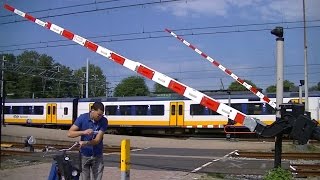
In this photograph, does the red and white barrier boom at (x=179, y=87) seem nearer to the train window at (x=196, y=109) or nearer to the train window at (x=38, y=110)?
the train window at (x=196, y=109)

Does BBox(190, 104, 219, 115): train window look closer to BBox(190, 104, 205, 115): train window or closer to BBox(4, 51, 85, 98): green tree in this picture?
BBox(190, 104, 205, 115): train window

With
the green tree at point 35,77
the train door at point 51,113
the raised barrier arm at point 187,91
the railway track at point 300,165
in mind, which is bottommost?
the railway track at point 300,165

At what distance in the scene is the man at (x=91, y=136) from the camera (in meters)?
6.79

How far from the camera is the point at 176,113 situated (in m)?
34.8

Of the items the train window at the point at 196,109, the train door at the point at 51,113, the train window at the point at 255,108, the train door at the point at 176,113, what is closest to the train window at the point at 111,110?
the train door at the point at 176,113

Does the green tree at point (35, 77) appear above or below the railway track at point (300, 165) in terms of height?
above

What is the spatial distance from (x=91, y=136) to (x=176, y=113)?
2806cm

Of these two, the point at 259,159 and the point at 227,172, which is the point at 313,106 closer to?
the point at 259,159

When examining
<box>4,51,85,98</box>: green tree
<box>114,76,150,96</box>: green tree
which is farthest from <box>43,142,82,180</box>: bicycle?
<box>114,76,150,96</box>: green tree

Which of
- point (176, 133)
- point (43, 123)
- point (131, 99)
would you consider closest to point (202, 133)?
point (176, 133)

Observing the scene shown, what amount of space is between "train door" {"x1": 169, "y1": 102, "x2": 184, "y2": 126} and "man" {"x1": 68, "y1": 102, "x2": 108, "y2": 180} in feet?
89.8

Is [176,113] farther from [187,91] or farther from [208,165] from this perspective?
[187,91]

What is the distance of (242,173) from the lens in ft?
41.7

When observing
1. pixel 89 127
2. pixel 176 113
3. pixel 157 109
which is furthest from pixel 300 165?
pixel 157 109
